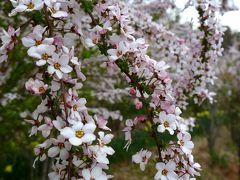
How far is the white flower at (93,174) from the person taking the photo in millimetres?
1448

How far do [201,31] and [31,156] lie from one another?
4137 mm

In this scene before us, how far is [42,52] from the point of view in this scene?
5.16ft

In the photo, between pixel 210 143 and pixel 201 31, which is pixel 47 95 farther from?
pixel 210 143

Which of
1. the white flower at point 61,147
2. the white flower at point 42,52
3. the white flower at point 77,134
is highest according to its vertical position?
the white flower at point 42,52

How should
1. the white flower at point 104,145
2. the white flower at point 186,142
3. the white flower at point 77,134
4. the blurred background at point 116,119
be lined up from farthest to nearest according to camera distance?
the blurred background at point 116,119 → the white flower at point 186,142 → the white flower at point 104,145 → the white flower at point 77,134

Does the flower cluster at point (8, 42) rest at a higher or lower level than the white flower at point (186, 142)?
higher

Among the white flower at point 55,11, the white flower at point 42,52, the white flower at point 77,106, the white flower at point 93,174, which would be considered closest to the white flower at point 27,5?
the white flower at point 55,11

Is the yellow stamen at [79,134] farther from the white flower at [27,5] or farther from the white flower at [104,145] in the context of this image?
the white flower at [27,5]

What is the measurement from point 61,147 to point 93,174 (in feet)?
0.48

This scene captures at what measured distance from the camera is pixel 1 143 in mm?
5969

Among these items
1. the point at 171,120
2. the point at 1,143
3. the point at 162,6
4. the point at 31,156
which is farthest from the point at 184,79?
the point at 31,156

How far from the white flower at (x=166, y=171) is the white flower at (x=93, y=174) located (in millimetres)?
295

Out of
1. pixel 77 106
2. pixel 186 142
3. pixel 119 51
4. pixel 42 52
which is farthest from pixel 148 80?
pixel 42 52

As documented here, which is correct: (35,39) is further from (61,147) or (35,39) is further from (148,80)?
(148,80)
